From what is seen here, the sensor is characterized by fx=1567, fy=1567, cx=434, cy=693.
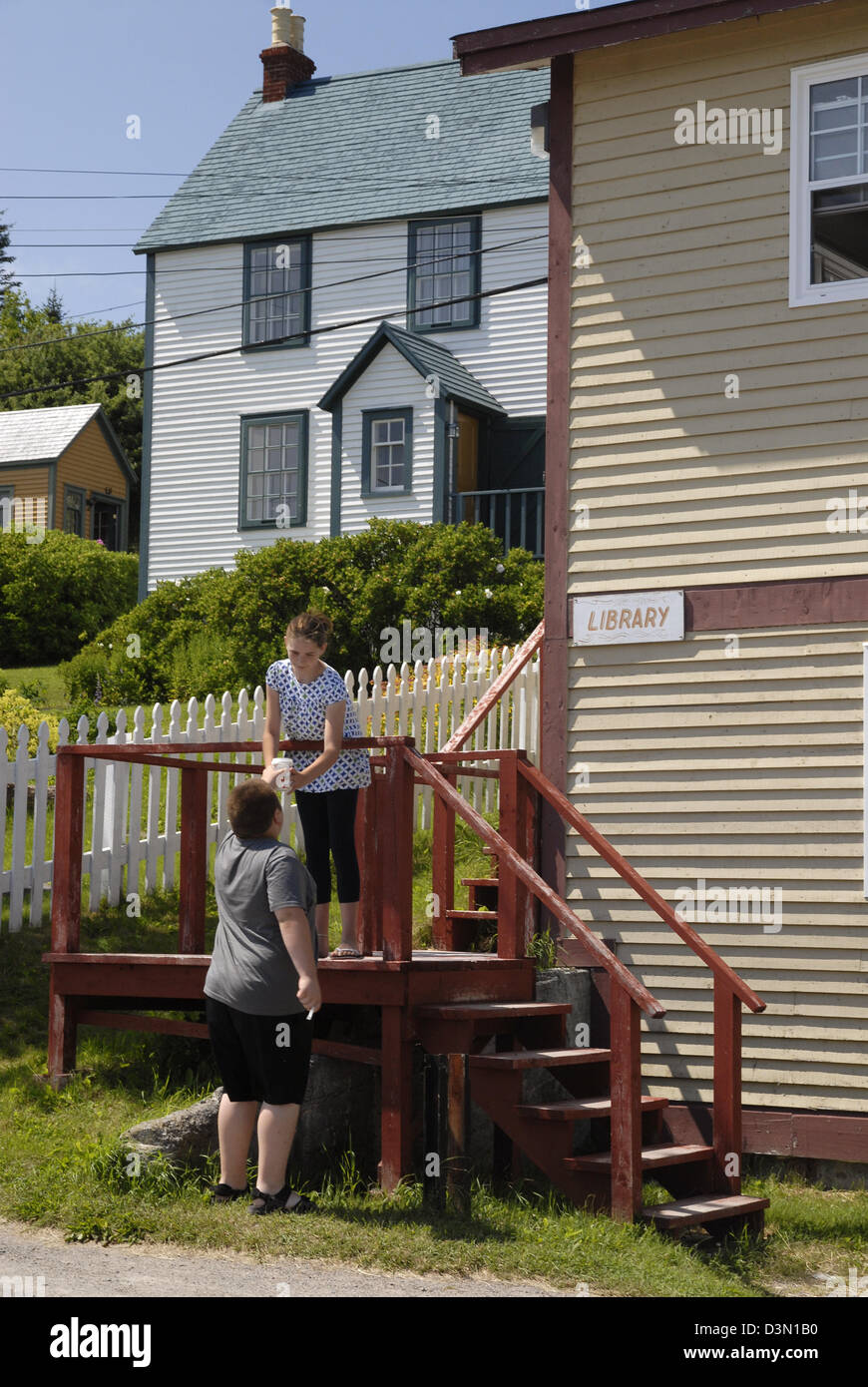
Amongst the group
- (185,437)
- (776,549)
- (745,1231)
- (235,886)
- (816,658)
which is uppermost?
(185,437)

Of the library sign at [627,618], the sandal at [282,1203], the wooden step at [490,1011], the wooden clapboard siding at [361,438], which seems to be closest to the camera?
the sandal at [282,1203]

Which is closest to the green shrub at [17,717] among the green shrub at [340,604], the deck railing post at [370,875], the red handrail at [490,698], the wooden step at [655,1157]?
the green shrub at [340,604]

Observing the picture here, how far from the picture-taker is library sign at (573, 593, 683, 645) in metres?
8.86

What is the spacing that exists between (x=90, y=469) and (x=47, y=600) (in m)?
13.6

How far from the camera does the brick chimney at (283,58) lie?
26.3 m

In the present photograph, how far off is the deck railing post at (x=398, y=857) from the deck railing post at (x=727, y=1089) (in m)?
1.59

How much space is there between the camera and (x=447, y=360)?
72.7ft

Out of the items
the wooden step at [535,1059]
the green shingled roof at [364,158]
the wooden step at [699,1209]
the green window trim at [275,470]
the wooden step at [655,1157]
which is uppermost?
the green shingled roof at [364,158]

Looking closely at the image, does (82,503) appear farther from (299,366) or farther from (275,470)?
(275,470)

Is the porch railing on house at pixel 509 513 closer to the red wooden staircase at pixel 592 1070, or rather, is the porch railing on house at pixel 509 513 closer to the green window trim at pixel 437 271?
the green window trim at pixel 437 271

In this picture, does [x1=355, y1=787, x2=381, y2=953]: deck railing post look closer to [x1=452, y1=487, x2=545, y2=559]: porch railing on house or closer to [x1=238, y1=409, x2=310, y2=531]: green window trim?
[x1=452, y1=487, x2=545, y2=559]: porch railing on house

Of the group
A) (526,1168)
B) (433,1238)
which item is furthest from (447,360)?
(433,1238)
